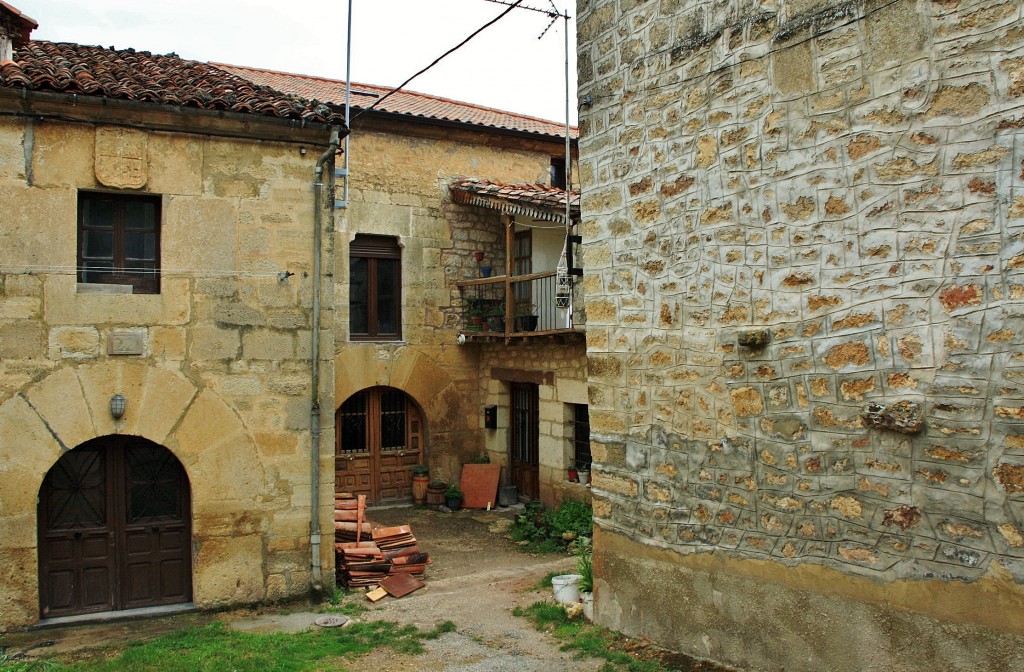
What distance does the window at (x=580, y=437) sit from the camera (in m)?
11.4

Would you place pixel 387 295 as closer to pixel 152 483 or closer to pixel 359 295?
pixel 359 295

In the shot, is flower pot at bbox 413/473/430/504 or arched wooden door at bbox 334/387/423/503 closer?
arched wooden door at bbox 334/387/423/503

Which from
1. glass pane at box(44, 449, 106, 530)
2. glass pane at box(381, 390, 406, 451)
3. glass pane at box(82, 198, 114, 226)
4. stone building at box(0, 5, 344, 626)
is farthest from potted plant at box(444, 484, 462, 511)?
glass pane at box(82, 198, 114, 226)

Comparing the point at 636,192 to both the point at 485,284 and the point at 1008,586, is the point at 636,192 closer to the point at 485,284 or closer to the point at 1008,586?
the point at 1008,586

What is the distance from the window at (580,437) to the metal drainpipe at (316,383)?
471cm

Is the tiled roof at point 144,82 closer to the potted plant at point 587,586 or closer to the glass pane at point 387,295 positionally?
the potted plant at point 587,586

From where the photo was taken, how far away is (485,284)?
44.0 ft

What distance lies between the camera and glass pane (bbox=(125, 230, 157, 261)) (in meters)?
7.27

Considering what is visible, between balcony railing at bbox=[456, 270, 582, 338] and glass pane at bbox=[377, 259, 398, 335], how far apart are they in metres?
1.10

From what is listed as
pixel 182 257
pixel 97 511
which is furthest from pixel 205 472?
pixel 182 257

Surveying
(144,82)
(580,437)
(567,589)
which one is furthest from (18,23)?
(580,437)

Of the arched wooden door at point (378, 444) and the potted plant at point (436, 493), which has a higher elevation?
the arched wooden door at point (378, 444)

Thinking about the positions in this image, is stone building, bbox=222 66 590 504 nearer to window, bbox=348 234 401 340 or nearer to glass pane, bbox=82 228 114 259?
window, bbox=348 234 401 340

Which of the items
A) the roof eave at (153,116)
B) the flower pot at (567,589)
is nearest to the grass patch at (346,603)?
the flower pot at (567,589)
